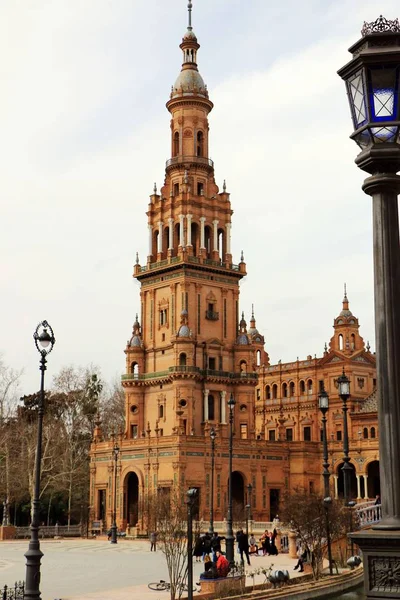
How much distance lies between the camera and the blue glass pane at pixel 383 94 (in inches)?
298

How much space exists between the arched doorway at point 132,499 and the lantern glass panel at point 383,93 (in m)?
64.3

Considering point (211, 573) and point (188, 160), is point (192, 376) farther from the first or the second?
point (211, 573)

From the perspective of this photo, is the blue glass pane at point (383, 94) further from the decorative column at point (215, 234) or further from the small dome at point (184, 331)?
the decorative column at point (215, 234)

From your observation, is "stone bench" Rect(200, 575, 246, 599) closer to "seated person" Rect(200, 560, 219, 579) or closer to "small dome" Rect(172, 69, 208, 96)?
"seated person" Rect(200, 560, 219, 579)

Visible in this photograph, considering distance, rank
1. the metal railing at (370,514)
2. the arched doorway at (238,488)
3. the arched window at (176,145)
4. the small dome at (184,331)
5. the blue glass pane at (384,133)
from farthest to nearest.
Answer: the arched window at (176,145)
the small dome at (184,331)
the arched doorway at (238,488)
the metal railing at (370,514)
the blue glass pane at (384,133)

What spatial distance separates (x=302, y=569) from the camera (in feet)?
97.7

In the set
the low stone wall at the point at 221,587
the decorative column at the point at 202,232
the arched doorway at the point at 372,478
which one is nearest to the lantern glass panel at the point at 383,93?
the low stone wall at the point at 221,587

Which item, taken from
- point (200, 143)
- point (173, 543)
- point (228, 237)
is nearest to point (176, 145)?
point (200, 143)

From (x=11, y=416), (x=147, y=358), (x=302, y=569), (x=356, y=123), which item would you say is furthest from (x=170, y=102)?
(x=356, y=123)

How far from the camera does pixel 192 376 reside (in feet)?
233

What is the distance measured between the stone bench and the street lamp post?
16641 mm

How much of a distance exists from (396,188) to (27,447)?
6713 cm

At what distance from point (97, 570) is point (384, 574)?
92.2 ft

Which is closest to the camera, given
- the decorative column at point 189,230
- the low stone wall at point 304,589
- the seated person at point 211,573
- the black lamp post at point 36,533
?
the black lamp post at point 36,533
